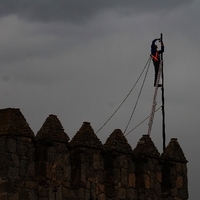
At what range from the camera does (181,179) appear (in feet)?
96.1

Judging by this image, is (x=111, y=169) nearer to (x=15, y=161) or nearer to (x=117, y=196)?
(x=117, y=196)

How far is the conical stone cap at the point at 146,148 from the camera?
92.2ft

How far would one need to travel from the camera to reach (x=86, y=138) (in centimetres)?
2642

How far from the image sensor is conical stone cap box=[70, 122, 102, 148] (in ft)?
86.2

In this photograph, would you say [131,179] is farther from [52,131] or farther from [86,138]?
[52,131]

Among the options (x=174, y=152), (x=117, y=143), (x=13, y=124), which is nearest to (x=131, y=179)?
(x=117, y=143)

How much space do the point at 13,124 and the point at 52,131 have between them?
4.10 feet

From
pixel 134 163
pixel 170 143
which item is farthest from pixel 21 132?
pixel 170 143

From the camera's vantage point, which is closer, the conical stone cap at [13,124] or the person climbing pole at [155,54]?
the conical stone cap at [13,124]

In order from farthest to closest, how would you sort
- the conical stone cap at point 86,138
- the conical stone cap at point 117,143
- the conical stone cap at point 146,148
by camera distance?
1. the conical stone cap at point 146,148
2. the conical stone cap at point 117,143
3. the conical stone cap at point 86,138

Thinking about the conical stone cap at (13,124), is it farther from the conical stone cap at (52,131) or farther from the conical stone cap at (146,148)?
the conical stone cap at (146,148)

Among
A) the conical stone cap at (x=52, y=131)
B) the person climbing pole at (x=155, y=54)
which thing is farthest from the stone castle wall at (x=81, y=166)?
the person climbing pole at (x=155, y=54)

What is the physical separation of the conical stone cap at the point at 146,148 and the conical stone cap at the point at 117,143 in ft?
1.53

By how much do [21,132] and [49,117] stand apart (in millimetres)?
1338
